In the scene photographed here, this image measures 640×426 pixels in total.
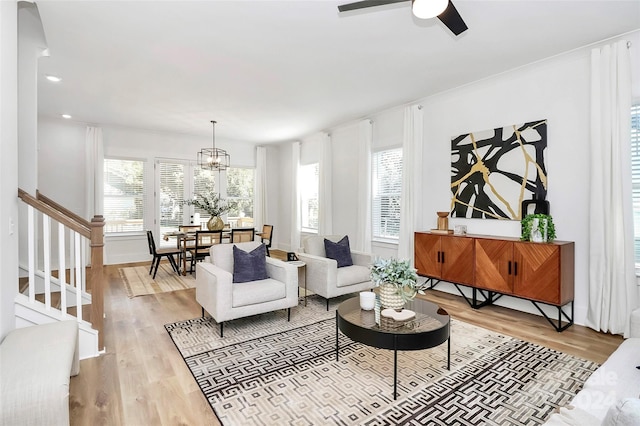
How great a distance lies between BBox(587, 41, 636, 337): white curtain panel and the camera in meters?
3.23

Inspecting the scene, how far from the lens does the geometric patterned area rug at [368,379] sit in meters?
2.08

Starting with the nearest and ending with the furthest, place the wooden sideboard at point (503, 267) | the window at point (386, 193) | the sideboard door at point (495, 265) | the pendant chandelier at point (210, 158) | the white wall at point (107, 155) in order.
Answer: the wooden sideboard at point (503, 267), the sideboard door at point (495, 265), the window at point (386, 193), the white wall at point (107, 155), the pendant chandelier at point (210, 158)

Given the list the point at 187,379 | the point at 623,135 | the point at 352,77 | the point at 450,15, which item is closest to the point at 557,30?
the point at 623,135

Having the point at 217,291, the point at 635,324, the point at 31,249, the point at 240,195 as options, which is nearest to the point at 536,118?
the point at 635,324

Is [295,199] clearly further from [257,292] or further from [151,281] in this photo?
[257,292]

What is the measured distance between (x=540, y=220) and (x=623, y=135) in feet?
3.56

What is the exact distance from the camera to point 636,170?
130 inches

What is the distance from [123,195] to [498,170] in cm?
737

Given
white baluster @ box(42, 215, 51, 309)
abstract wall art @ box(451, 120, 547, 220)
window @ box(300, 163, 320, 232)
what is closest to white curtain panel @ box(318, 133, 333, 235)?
window @ box(300, 163, 320, 232)

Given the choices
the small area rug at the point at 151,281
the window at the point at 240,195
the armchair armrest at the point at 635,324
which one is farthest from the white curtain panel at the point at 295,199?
the armchair armrest at the point at 635,324

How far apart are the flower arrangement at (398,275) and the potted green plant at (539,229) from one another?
6.27ft

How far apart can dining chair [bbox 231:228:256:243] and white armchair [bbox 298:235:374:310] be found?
2.02m

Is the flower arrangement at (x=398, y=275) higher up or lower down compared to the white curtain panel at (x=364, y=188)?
lower down

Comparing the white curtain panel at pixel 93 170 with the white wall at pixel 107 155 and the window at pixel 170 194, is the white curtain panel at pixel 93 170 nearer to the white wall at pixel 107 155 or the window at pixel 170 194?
the white wall at pixel 107 155
